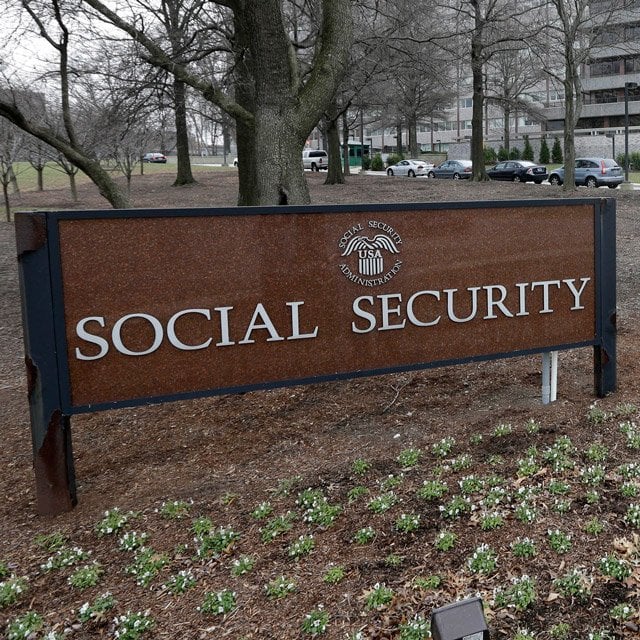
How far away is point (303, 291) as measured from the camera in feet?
14.2

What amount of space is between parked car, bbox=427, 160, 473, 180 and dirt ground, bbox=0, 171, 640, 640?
3294cm

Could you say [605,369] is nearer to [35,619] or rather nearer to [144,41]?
[35,619]

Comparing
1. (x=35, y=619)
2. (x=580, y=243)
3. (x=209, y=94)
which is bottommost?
(x=35, y=619)

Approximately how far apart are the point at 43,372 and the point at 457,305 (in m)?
2.56

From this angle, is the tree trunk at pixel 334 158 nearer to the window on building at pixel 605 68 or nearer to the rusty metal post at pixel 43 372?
the rusty metal post at pixel 43 372

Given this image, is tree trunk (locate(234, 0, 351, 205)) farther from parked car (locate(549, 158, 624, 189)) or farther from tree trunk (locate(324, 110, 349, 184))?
parked car (locate(549, 158, 624, 189))

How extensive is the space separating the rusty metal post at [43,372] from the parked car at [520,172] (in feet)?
114

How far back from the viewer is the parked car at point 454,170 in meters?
38.0

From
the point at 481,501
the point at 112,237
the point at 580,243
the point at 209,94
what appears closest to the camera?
the point at 481,501

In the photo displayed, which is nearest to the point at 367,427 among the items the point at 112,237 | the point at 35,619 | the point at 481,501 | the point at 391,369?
the point at 391,369

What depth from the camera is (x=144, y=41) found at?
8320mm

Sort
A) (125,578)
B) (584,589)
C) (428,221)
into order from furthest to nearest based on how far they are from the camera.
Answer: (428,221) → (125,578) → (584,589)

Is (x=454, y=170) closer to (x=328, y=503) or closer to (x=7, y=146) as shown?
(x=7, y=146)

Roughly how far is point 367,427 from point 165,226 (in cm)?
189
